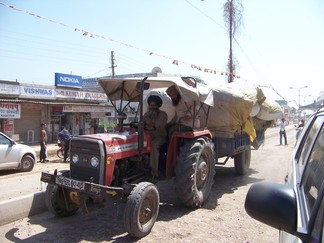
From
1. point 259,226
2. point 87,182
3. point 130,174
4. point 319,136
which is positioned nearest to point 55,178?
point 87,182

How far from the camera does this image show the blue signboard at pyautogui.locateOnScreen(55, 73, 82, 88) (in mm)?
26797

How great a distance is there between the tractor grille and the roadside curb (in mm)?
1213

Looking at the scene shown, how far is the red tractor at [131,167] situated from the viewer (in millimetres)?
5258

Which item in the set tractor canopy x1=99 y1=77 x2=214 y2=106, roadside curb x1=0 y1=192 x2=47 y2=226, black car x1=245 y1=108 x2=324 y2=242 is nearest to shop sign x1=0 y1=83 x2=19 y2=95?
tractor canopy x1=99 y1=77 x2=214 y2=106

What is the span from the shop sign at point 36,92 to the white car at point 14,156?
12019mm

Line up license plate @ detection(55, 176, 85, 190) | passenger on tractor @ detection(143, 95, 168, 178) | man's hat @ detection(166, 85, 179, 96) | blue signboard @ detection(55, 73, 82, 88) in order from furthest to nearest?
blue signboard @ detection(55, 73, 82, 88)
man's hat @ detection(166, 85, 179, 96)
passenger on tractor @ detection(143, 95, 168, 178)
license plate @ detection(55, 176, 85, 190)

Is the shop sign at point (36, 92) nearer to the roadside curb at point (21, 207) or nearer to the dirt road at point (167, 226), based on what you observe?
the roadside curb at point (21, 207)

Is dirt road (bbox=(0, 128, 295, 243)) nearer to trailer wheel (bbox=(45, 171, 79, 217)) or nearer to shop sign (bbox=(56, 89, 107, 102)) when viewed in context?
trailer wheel (bbox=(45, 171, 79, 217))

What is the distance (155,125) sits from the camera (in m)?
6.73

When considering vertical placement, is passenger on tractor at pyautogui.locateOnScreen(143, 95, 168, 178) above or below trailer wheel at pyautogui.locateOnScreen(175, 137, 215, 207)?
above

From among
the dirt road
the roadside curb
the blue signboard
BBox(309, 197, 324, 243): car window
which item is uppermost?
the blue signboard

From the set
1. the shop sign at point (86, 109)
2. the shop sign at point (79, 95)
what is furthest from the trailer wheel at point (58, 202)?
the shop sign at point (79, 95)

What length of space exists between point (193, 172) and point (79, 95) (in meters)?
23.6

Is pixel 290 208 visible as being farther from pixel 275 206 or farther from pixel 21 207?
pixel 21 207
